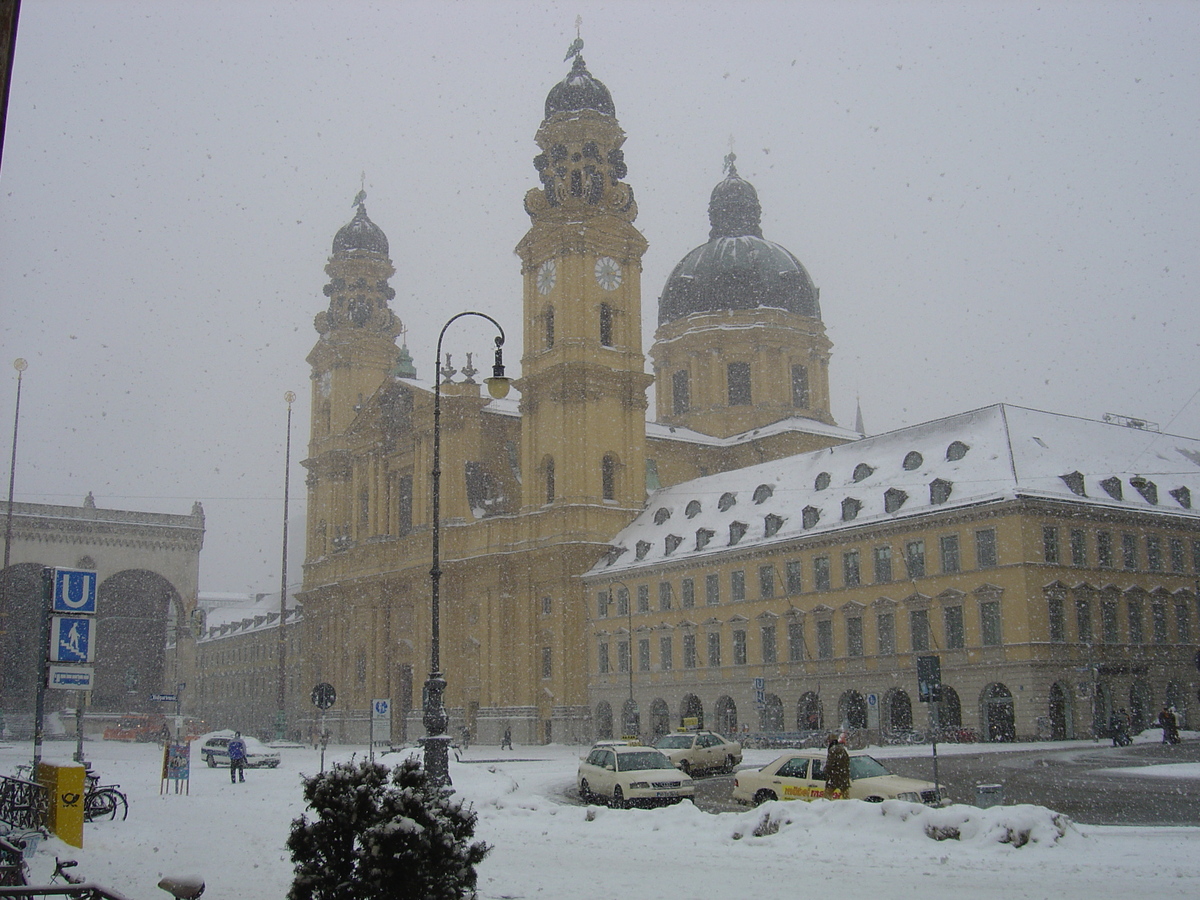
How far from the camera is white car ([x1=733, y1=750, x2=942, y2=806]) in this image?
72.4 ft

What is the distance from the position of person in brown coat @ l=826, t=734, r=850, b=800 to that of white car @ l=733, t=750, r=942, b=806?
43 centimetres

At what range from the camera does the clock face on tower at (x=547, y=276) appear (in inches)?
2968

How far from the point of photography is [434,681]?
26.1m

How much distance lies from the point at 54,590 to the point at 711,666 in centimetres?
4632

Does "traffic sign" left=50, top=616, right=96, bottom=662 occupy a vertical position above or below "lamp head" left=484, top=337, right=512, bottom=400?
below

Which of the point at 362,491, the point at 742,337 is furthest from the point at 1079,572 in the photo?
the point at 362,491

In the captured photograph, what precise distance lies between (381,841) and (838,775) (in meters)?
12.8

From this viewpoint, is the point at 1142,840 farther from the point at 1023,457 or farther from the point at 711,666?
the point at 711,666

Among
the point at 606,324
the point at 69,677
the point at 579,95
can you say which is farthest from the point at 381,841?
the point at 579,95

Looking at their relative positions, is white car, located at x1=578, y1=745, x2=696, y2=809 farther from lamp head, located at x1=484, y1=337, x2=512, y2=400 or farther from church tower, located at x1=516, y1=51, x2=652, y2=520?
church tower, located at x1=516, y1=51, x2=652, y2=520

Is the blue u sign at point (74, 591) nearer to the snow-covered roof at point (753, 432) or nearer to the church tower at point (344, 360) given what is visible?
the snow-covered roof at point (753, 432)

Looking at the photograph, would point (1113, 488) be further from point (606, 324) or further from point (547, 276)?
point (547, 276)

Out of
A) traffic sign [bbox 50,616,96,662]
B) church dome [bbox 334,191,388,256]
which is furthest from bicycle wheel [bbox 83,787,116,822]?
church dome [bbox 334,191,388,256]

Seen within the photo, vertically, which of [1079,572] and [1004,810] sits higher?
[1079,572]
